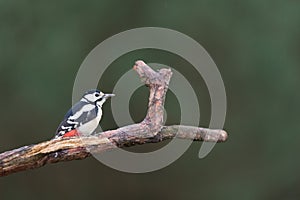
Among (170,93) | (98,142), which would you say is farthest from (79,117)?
(170,93)

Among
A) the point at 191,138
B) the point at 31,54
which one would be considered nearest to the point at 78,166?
the point at 31,54

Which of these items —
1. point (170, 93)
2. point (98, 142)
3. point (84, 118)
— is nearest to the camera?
point (98, 142)

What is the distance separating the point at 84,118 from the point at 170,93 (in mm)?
2249

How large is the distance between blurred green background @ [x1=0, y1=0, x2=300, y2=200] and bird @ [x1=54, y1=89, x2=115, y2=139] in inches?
80.6

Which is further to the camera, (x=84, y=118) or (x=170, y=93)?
(x=170, y=93)

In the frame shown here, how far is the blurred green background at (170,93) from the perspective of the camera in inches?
200

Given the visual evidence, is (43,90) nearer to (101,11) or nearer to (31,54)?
(31,54)

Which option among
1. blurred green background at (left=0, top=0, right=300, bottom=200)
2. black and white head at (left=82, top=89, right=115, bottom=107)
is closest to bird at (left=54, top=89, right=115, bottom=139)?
black and white head at (left=82, top=89, right=115, bottom=107)

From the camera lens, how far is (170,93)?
201 inches

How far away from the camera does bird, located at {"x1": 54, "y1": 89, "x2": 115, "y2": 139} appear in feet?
9.39

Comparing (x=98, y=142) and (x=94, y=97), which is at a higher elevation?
(x=94, y=97)

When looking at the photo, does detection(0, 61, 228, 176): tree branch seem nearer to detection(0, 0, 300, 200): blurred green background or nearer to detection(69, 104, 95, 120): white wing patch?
detection(69, 104, 95, 120): white wing patch

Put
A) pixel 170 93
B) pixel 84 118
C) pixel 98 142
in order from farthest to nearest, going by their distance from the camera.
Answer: pixel 170 93 → pixel 84 118 → pixel 98 142

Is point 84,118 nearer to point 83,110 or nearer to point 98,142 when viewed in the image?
point 83,110
